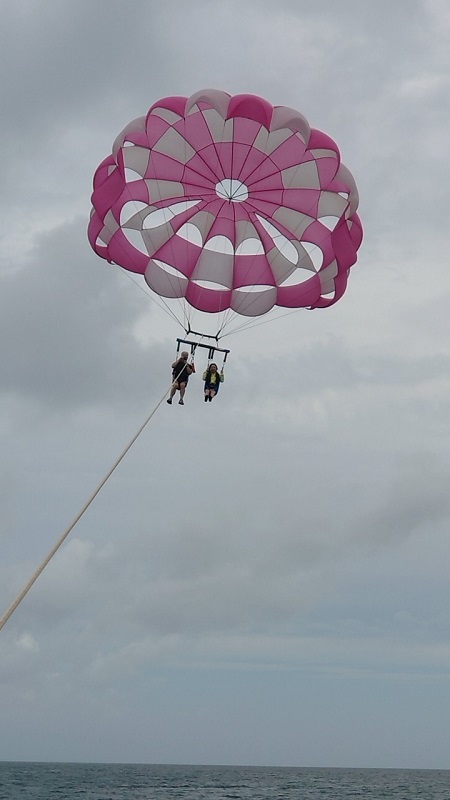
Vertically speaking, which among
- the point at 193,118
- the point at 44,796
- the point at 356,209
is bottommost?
the point at 44,796

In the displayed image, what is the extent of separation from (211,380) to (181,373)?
1.98 feet

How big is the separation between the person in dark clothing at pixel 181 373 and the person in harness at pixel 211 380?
322 mm

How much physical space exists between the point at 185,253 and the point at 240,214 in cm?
134

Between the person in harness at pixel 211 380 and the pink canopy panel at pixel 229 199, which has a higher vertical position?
the pink canopy panel at pixel 229 199

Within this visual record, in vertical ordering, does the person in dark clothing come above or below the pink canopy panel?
below

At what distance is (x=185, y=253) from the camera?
1950 centimetres

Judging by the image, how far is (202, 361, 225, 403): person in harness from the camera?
18375mm

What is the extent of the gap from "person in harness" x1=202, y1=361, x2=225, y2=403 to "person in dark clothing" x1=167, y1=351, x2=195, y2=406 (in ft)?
1.06

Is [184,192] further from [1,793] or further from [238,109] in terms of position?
[1,793]

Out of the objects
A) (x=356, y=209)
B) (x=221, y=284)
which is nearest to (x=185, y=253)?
(x=221, y=284)

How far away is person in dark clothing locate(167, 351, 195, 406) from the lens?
18109 mm

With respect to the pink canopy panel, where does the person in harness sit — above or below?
below

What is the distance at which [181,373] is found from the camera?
18.2 metres

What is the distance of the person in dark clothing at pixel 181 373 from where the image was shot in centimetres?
1811
